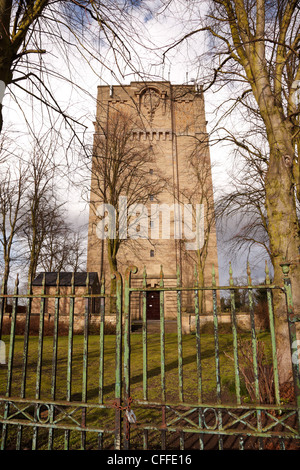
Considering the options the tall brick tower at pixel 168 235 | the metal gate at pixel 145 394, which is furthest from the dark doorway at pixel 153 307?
the metal gate at pixel 145 394

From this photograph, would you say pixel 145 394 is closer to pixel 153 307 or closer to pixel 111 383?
pixel 111 383

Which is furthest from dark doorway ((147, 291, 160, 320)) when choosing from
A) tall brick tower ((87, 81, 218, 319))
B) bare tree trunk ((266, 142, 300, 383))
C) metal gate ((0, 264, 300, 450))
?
bare tree trunk ((266, 142, 300, 383))

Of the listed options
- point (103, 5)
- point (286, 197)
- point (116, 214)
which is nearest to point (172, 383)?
point (286, 197)

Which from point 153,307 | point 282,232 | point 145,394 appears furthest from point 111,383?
point 153,307

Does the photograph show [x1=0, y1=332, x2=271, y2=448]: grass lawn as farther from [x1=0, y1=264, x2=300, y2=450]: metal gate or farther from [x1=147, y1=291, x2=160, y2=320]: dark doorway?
[x1=147, y1=291, x2=160, y2=320]: dark doorway

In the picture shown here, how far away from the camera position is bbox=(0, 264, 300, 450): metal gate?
2.69 meters

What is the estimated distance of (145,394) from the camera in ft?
9.32

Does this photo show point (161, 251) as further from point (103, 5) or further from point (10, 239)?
point (103, 5)

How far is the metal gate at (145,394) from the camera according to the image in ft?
8.82

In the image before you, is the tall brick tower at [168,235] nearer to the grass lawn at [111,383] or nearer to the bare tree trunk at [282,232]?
the grass lawn at [111,383]

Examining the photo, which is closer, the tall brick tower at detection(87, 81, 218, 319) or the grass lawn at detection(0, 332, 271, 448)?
the grass lawn at detection(0, 332, 271, 448)

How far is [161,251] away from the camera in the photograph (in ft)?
88.9

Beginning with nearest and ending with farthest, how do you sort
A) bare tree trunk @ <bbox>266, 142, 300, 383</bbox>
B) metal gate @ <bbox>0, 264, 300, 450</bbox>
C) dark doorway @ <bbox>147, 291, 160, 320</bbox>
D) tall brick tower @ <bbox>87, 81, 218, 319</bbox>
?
1. metal gate @ <bbox>0, 264, 300, 450</bbox>
2. bare tree trunk @ <bbox>266, 142, 300, 383</bbox>
3. tall brick tower @ <bbox>87, 81, 218, 319</bbox>
4. dark doorway @ <bbox>147, 291, 160, 320</bbox>
